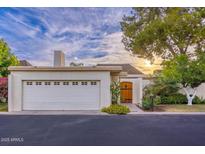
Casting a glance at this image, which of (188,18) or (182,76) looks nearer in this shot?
(182,76)

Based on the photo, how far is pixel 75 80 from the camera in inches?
499

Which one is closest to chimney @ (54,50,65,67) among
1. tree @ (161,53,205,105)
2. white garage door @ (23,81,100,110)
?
Answer: white garage door @ (23,81,100,110)

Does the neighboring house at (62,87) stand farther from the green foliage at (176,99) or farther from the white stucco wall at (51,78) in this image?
the green foliage at (176,99)

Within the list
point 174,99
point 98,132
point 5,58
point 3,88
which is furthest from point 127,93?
point 5,58

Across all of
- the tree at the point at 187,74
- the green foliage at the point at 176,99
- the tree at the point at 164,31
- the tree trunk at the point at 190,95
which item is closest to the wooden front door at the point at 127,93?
the green foliage at the point at 176,99

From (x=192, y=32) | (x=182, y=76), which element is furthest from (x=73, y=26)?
(x=192, y=32)

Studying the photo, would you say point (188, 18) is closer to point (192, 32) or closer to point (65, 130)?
point (192, 32)

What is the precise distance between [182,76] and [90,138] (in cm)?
1082

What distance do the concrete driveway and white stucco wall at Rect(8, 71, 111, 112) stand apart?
306 cm

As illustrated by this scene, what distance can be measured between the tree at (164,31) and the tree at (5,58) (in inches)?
444

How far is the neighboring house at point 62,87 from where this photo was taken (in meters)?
12.5

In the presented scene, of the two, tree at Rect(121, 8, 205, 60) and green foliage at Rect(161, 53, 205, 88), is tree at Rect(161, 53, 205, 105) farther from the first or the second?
tree at Rect(121, 8, 205, 60)

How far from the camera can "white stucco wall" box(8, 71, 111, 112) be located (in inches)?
488
